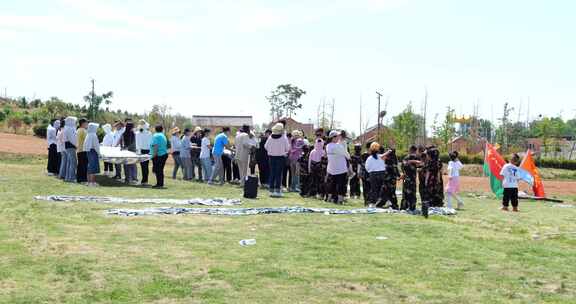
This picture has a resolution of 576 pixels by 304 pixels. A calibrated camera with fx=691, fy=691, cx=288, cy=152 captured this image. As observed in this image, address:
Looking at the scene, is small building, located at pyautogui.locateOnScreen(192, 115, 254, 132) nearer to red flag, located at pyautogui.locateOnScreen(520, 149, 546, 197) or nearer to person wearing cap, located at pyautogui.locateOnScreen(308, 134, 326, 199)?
red flag, located at pyautogui.locateOnScreen(520, 149, 546, 197)

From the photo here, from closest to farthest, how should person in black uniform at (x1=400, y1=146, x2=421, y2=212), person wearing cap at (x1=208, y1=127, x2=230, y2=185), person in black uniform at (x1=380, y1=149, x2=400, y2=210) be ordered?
1. person in black uniform at (x1=400, y1=146, x2=421, y2=212)
2. person in black uniform at (x1=380, y1=149, x2=400, y2=210)
3. person wearing cap at (x1=208, y1=127, x2=230, y2=185)

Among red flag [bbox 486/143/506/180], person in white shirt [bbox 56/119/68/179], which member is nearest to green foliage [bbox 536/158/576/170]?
red flag [bbox 486/143/506/180]

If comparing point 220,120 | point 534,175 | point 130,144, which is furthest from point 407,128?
point 130,144

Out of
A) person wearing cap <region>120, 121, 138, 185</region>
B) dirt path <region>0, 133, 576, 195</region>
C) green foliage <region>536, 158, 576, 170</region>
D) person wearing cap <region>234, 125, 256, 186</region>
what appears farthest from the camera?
green foliage <region>536, 158, 576, 170</region>

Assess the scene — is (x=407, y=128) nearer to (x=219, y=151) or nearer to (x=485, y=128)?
(x=485, y=128)

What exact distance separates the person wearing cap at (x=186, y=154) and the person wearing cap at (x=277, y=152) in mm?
5721

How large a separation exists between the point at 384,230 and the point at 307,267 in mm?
3422

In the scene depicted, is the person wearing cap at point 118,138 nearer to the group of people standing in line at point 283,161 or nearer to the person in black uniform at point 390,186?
the group of people standing in line at point 283,161

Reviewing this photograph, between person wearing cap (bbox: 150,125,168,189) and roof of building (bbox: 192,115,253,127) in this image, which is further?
roof of building (bbox: 192,115,253,127)

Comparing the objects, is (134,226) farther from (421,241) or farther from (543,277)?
(543,277)

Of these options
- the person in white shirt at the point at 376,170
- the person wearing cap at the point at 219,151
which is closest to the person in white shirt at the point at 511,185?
the person in white shirt at the point at 376,170

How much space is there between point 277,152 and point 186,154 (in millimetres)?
6282

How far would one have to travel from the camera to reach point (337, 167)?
623 inches

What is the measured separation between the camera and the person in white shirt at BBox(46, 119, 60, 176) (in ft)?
68.3
